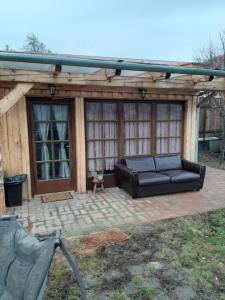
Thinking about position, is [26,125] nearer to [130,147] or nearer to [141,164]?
[130,147]

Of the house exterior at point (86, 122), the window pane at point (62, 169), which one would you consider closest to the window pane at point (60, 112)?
the house exterior at point (86, 122)

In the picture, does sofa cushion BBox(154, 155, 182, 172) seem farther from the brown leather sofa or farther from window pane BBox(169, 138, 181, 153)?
window pane BBox(169, 138, 181, 153)

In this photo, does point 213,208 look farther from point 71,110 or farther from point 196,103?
point 71,110

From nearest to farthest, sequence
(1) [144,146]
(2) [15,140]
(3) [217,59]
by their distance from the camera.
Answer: (2) [15,140]
(1) [144,146]
(3) [217,59]

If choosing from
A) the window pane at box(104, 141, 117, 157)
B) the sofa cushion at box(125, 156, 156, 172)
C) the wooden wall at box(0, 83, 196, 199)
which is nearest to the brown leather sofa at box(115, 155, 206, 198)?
the sofa cushion at box(125, 156, 156, 172)

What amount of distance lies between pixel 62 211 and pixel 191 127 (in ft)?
12.3

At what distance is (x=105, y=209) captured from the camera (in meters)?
4.42

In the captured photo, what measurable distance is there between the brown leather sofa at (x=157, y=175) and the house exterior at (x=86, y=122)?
39cm

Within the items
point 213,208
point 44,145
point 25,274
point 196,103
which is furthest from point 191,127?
point 25,274

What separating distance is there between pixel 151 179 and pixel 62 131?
2.09 m

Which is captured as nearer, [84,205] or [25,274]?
[25,274]

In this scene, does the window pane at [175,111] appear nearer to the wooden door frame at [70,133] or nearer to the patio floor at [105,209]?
the patio floor at [105,209]

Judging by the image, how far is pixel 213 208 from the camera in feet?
14.6

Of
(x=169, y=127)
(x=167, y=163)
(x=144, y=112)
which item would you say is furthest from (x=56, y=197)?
(x=169, y=127)
